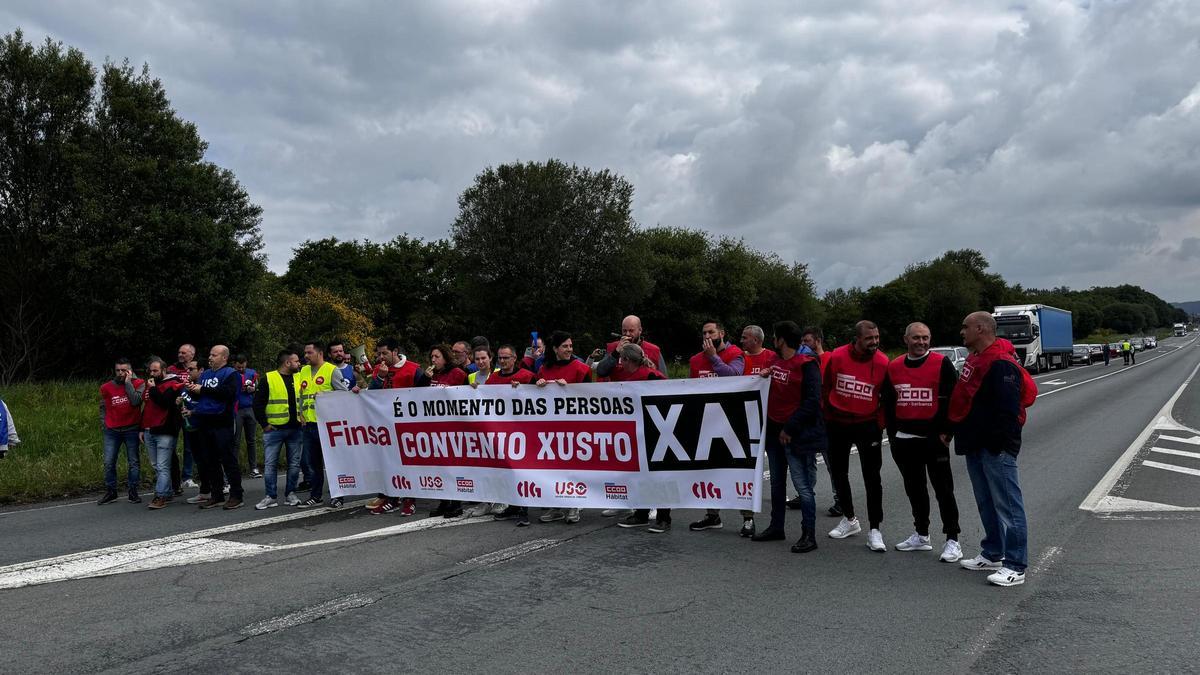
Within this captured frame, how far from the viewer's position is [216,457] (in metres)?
10.3

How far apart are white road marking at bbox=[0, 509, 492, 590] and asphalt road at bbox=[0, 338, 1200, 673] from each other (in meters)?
0.04

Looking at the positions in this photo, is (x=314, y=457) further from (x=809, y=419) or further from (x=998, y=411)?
(x=998, y=411)

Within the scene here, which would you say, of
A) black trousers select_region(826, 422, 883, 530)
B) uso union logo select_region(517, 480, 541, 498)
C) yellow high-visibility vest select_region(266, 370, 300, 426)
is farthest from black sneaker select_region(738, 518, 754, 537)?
yellow high-visibility vest select_region(266, 370, 300, 426)

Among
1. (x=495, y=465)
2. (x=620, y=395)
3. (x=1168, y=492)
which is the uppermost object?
(x=620, y=395)

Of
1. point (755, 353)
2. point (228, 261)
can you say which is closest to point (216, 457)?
point (755, 353)

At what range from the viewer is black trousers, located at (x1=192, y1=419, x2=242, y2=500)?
32.9 feet

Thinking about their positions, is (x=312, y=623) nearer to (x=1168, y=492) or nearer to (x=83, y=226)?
(x=1168, y=492)

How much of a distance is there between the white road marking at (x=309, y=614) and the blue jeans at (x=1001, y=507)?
465 cm

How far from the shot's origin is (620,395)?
8.31 metres

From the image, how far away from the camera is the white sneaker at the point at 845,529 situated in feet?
25.2

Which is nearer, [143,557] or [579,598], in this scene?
[579,598]

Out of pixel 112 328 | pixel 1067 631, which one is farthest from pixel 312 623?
pixel 112 328

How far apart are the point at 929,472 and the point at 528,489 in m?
3.98

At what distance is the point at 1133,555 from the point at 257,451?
1311 cm
